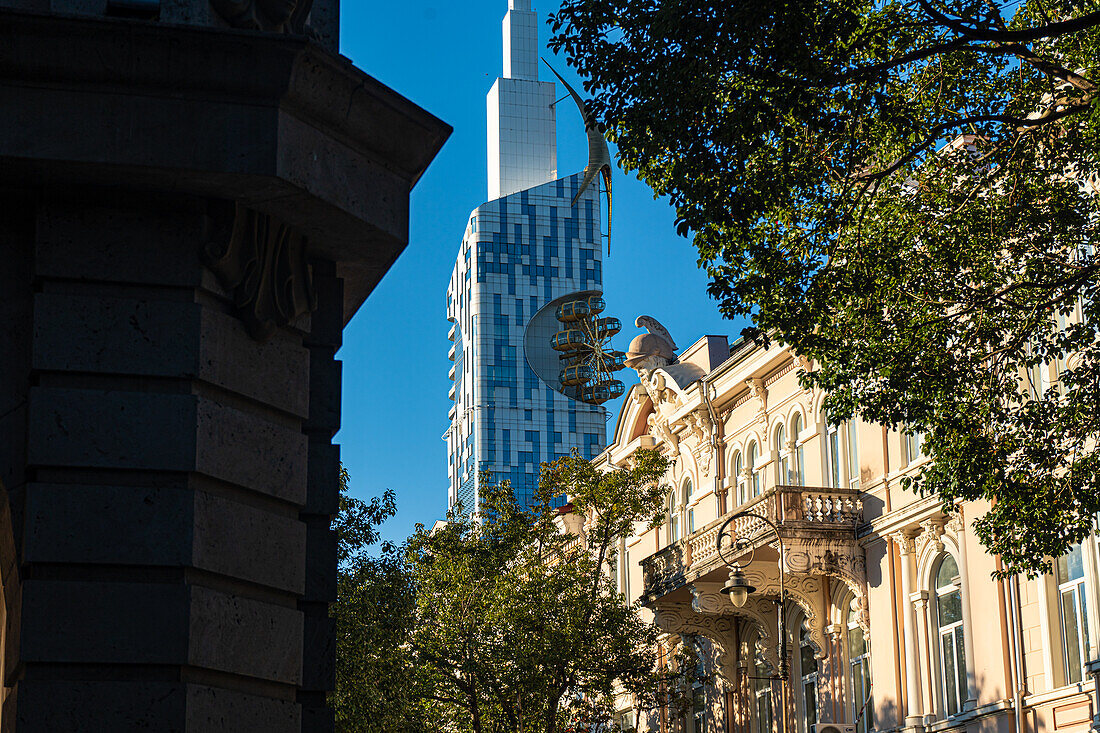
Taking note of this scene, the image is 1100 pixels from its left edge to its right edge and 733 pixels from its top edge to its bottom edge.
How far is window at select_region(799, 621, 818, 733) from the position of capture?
31500 millimetres

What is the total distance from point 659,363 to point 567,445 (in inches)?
4549

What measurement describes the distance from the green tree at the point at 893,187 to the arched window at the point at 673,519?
960 inches

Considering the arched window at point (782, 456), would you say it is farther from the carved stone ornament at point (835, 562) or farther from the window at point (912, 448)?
the window at point (912, 448)

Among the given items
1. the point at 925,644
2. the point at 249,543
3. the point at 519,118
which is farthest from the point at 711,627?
the point at 519,118

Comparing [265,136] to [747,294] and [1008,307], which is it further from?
[1008,307]

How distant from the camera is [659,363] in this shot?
41.5m

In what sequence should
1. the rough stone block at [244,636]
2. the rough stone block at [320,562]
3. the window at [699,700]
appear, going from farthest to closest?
1. the window at [699,700]
2. the rough stone block at [320,562]
3. the rough stone block at [244,636]

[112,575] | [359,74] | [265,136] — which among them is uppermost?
[359,74]

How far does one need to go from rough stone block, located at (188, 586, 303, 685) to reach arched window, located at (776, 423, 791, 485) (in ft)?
90.6

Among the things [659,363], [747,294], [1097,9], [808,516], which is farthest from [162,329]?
[659,363]

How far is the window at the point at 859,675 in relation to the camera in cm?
2886

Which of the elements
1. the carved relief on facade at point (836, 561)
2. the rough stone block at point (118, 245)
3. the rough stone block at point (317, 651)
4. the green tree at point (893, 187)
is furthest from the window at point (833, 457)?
the rough stone block at point (118, 245)

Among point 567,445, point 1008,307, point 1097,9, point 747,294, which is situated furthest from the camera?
point 567,445

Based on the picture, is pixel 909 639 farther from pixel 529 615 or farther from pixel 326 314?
pixel 326 314
